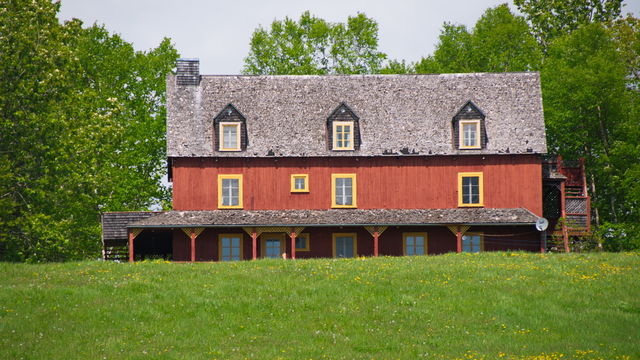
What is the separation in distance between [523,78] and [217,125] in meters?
16.3

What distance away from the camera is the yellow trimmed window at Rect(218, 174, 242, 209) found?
47688 millimetres

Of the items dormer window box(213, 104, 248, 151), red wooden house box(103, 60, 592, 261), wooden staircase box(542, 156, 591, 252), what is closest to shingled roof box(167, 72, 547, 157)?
red wooden house box(103, 60, 592, 261)

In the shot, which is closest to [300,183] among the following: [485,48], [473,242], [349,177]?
[349,177]

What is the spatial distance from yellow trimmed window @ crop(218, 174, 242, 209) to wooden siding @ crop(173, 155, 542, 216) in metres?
0.26

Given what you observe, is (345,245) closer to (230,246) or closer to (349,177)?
(349,177)

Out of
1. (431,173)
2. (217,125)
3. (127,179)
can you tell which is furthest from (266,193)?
(127,179)

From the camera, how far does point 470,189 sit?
157ft

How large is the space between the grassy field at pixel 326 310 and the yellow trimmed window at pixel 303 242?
872 cm

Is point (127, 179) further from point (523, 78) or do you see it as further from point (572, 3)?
point (572, 3)

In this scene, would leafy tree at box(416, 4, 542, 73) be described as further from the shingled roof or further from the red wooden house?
the red wooden house

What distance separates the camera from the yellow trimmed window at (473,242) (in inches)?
1869

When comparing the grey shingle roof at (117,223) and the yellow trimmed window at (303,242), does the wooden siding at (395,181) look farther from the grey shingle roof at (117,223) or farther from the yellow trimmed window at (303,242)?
the grey shingle roof at (117,223)

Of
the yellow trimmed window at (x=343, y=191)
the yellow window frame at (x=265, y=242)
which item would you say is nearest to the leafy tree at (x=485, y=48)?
the yellow trimmed window at (x=343, y=191)

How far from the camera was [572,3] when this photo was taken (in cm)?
7369
